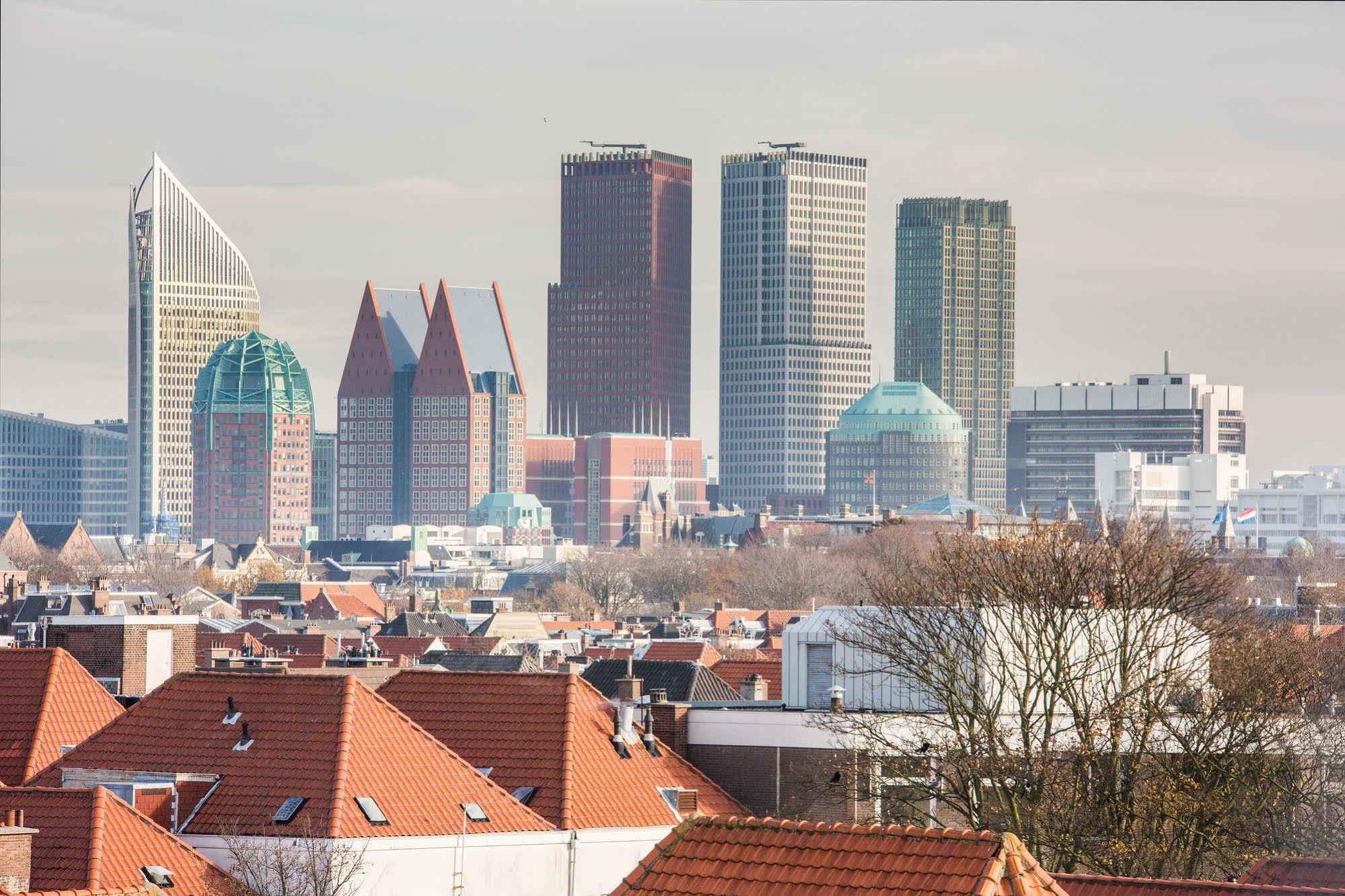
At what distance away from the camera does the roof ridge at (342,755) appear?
37438 millimetres

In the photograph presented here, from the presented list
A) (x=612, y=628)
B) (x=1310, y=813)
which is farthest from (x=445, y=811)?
(x=612, y=628)

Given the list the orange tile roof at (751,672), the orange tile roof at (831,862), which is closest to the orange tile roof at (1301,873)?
the orange tile roof at (831,862)

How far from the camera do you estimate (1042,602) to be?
48.4 metres

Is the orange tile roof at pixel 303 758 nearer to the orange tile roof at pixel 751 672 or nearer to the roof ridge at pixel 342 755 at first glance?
the roof ridge at pixel 342 755

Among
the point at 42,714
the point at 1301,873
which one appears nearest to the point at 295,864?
the point at 42,714

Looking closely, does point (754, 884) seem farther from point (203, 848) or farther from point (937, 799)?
point (937, 799)

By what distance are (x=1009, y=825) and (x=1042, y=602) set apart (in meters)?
8.94

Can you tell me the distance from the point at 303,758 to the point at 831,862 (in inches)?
815

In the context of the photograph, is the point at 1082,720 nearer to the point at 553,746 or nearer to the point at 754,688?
the point at 553,746

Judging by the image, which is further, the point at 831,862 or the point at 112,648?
the point at 112,648

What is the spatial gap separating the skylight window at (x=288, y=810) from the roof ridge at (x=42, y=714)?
23.4 feet

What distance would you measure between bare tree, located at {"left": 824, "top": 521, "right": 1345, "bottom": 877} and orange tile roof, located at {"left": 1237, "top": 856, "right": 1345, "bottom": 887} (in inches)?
369

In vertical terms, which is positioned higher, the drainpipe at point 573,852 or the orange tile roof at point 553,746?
the orange tile roof at point 553,746

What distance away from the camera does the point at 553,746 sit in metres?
43.6
